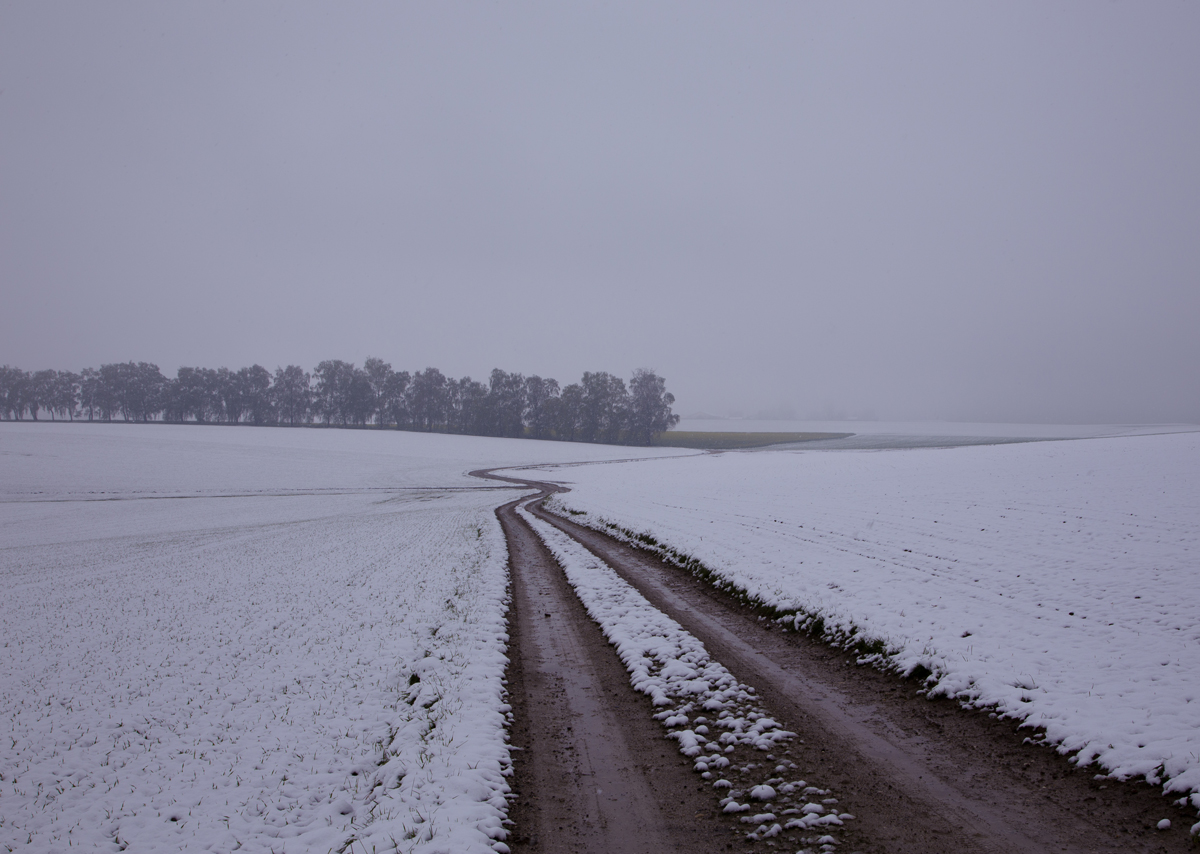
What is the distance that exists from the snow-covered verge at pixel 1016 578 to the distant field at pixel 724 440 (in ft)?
257

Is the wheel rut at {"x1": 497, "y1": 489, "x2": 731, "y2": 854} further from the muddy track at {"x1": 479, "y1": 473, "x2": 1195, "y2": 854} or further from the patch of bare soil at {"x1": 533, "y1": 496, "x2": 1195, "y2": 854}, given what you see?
the patch of bare soil at {"x1": 533, "y1": 496, "x2": 1195, "y2": 854}

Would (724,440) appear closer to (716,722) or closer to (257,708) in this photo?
(716,722)

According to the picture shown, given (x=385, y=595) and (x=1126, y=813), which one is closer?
(x=1126, y=813)

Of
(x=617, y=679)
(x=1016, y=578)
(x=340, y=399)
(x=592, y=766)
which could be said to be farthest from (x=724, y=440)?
(x=592, y=766)

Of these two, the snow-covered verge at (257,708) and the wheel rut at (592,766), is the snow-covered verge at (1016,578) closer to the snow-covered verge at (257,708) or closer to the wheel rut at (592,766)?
the wheel rut at (592,766)

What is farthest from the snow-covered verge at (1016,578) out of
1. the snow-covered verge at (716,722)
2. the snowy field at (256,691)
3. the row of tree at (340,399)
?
the row of tree at (340,399)

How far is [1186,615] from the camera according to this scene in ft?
28.6

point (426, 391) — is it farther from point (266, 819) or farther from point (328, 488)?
point (266, 819)

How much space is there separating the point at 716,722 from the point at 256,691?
7057 millimetres

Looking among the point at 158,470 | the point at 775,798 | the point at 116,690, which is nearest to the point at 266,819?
the point at 775,798

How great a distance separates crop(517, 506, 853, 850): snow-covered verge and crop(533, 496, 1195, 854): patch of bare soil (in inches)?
10.6

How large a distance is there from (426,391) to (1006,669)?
12432 centimetres

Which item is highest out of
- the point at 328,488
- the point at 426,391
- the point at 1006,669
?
the point at 426,391

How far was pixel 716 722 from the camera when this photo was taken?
22.6 feet
